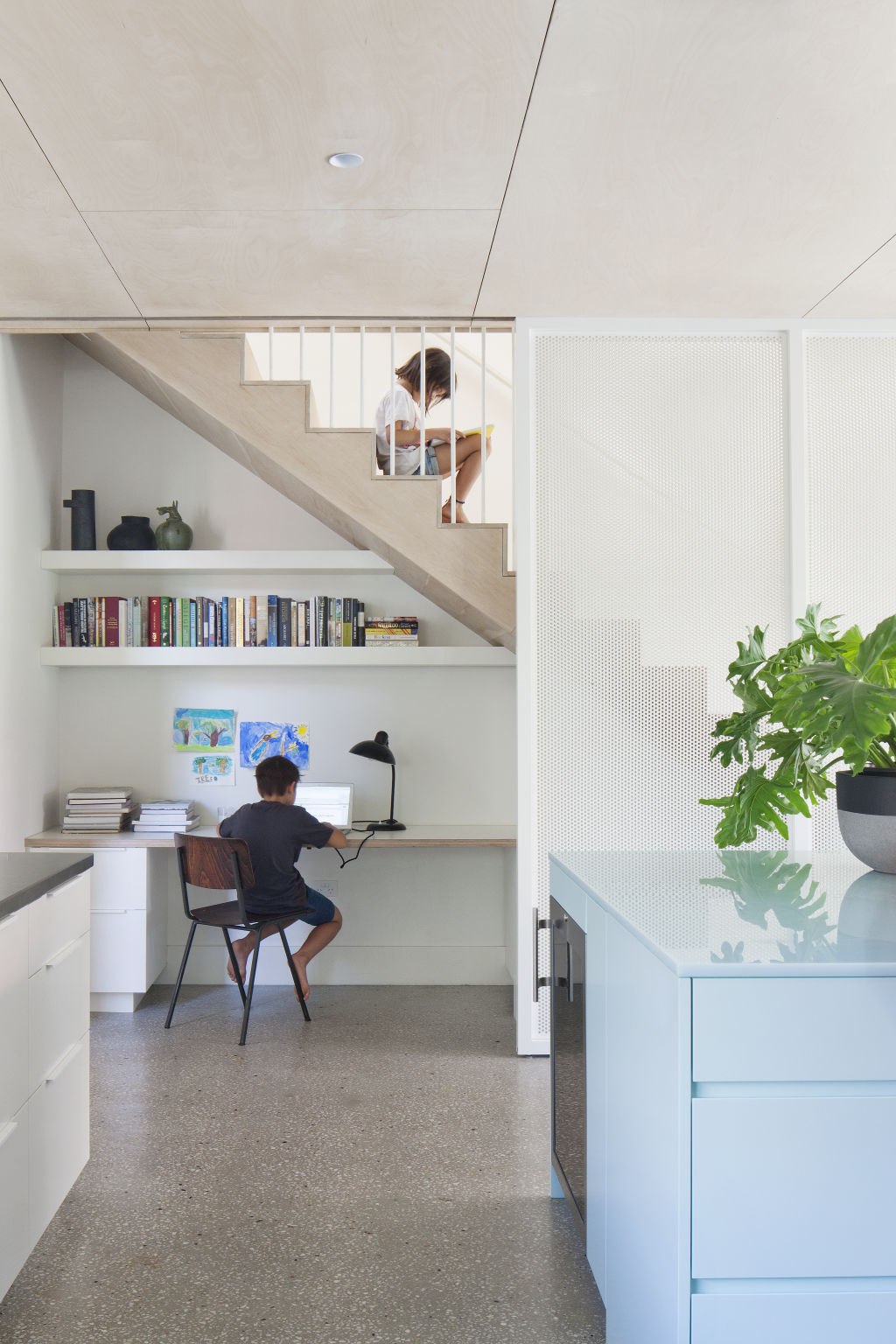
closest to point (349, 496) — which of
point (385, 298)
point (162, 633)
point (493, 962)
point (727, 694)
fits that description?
point (385, 298)

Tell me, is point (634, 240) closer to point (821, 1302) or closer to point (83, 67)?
point (83, 67)

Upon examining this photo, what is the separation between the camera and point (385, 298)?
370 cm

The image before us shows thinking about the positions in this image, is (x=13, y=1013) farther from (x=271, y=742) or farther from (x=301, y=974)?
(x=271, y=742)

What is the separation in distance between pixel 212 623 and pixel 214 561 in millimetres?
304

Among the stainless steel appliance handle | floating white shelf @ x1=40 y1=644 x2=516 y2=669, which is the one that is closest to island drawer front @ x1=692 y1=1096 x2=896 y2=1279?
the stainless steel appliance handle

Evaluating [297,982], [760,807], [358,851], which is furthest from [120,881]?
[760,807]

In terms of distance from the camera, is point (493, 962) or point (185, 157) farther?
point (493, 962)

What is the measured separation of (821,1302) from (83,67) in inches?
110

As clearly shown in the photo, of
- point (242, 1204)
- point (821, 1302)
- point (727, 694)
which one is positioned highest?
point (727, 694)

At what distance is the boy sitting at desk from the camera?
160 inches

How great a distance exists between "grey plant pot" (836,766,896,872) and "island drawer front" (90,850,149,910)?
311 cm

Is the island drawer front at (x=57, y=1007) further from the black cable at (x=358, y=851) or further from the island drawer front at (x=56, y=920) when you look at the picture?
the black cable at (x=358, y=851)

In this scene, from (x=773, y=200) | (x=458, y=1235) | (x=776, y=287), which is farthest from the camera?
(x=776, y=287)

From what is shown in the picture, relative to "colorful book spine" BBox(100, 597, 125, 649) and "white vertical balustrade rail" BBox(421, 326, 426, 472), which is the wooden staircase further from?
"colorful book spine" BBox(100, 597, 125, 649)
